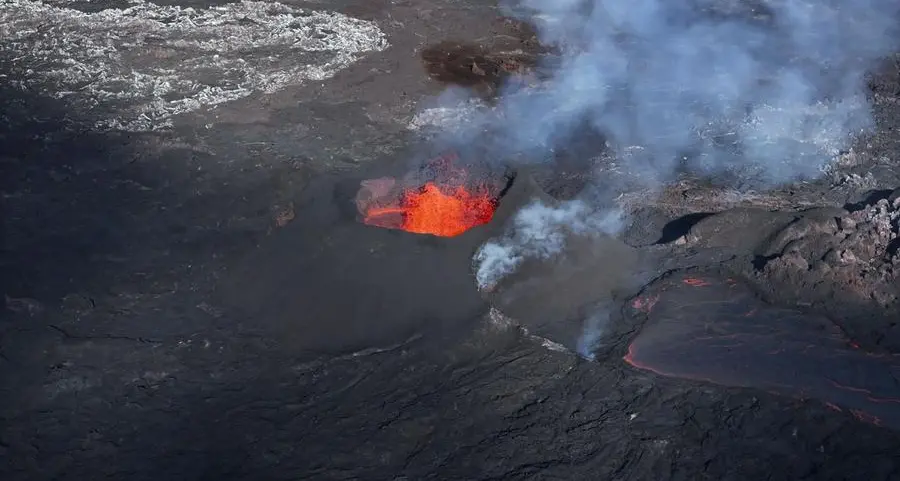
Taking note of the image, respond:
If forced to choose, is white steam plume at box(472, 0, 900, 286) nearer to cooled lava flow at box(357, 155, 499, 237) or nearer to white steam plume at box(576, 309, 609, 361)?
cooled lava flow at box(357, 155, 499, 237)

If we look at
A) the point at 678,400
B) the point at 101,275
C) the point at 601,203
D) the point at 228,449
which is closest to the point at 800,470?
the point at 678,400

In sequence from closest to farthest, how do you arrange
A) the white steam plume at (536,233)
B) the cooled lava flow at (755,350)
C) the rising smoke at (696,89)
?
the cooled lava flow at (755,350) < the white steam plume at (536,233) < the rising smoke at (696,89)

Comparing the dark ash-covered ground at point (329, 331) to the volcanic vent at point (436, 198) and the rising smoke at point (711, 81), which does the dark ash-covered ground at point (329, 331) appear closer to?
the volcanic vent at point (436, 198)

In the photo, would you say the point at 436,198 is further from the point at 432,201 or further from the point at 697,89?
the point at 697,89

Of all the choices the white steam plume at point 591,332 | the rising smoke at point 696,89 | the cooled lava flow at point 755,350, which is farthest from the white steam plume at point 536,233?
the cooled lava flow at point 755,350

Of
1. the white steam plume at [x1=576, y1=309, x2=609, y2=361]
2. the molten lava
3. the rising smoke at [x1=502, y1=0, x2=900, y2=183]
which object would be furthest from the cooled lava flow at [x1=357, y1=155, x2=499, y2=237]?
the white steam plume at [x1=576, y1=309, x2=609, y2=361]

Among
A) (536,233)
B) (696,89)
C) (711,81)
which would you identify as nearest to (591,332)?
(536,233)

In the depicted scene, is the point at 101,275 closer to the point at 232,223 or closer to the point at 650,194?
the point at 232,223
